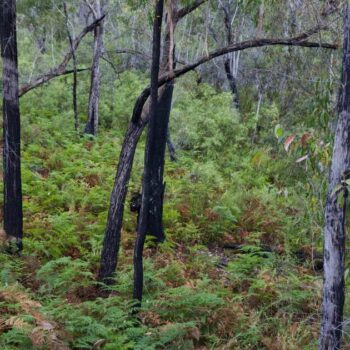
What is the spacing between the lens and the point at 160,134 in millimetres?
9156

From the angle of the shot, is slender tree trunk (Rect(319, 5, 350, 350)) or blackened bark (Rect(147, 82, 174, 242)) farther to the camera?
blackened bark (Rect(147, 82, 174, 242))

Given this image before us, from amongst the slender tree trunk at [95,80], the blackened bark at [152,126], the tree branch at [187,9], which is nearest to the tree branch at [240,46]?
the blackened bark at [152,126]

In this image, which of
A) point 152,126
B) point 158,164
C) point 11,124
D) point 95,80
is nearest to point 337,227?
point 152,126

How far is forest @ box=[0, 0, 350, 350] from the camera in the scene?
14.4 ft

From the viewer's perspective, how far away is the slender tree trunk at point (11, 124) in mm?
6953

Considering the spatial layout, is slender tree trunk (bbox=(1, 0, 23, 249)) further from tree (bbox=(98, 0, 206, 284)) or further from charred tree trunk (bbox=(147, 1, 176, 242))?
charred tree trunk (bbox=(147, 1, 176, 242))

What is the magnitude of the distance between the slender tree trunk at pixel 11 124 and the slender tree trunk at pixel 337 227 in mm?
4872

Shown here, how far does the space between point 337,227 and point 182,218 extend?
720 cm

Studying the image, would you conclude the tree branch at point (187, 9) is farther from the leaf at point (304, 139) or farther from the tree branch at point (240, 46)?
the leaf at point (304, 139)

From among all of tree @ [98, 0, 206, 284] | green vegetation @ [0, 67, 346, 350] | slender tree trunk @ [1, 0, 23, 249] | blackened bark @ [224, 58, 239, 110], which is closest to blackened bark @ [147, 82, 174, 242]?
green vegetation @ [0, 67, 346, 350]

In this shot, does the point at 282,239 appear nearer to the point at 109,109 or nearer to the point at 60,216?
the point at 60,216

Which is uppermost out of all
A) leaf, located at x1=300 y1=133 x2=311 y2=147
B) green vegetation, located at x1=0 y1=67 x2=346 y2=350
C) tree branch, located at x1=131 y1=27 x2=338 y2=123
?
tree branch, located at x1=131 y1=27 x2=338 y2=123

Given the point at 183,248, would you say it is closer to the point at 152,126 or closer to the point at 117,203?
the point at 117,203

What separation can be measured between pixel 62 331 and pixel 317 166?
2899 millimetres
